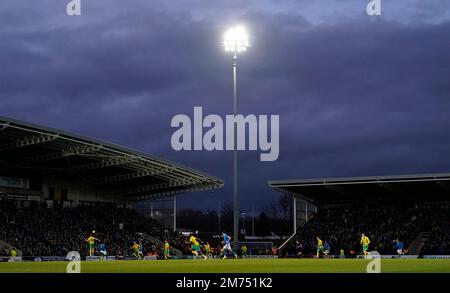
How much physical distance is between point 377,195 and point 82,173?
32194 millimetres

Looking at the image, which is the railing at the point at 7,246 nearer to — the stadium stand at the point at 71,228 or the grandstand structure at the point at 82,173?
the stadium stand at the point at 71,228

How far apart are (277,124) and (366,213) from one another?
3576 centimetres

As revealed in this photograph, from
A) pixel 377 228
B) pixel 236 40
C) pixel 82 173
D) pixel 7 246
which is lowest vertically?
pixel 7 246

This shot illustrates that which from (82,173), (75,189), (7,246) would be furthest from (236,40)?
(75,189)

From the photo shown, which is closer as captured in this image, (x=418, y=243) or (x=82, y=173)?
(x=418, y=243)

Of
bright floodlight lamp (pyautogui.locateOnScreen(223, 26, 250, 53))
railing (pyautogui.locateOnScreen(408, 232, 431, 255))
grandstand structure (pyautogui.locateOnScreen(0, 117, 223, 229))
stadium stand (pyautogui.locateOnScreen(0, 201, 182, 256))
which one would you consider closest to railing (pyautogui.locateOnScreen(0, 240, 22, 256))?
stadium stand (pyautogui.locateOnScreen(0, 201, 182, 256))

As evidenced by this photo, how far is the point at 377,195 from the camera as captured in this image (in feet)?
252

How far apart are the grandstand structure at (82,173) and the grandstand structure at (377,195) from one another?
34.4 ft

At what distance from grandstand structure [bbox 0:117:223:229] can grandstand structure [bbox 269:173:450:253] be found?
1048cm

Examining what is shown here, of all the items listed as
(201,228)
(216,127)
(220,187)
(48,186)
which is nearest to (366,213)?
(220,187)

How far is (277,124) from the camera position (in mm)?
41031

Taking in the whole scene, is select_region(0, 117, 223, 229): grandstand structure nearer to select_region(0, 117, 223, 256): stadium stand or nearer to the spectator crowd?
select_region(0, 117, 223, 256): stadium stand

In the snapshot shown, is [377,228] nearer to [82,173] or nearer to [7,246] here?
[82,173]
